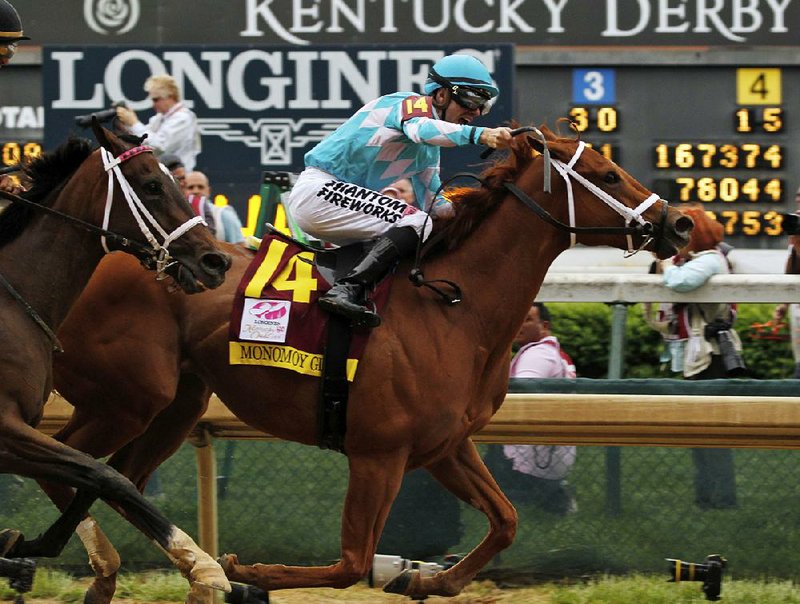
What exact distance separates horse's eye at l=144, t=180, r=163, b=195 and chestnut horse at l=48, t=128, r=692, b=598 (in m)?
0.55

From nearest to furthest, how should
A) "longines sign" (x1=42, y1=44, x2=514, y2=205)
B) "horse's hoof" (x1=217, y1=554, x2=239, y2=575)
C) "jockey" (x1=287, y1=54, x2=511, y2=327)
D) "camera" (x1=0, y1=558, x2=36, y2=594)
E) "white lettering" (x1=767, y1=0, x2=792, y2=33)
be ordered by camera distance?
"camera" (x1=0, y1=558, x2=36, y2=594), "jockey" (x1=287, y1=54, x2=511, y2=327), "horse's hoof" (x1=217, y1=554, x2=239, y2=575), "longines sign" (x1=42, y1=44, x2=514, y2=205), "white lettering" (x1=767, y1=0, x2=792, y2=33)

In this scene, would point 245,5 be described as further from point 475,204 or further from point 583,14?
point 475,204

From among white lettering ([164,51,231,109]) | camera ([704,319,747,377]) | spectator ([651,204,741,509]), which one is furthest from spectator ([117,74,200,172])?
camera ([704,319,747,377])

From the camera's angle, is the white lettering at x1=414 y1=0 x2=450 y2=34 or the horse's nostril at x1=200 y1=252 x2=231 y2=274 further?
the white lettering at x1=414 y1=0 x2=450 y2=34

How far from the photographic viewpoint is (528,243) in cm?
525

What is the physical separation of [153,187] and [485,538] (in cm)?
177

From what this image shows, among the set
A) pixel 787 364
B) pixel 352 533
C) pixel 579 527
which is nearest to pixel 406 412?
pixel 352 533

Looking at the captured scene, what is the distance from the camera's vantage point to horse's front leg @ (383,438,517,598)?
5449 mm

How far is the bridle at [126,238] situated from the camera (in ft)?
15.7

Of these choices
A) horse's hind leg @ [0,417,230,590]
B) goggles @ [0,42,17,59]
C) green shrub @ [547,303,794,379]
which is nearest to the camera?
horse's hind leg @ [0,417,230,590]

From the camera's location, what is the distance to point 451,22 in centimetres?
1189

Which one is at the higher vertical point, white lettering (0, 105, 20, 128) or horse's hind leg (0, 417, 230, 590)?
white lettering (0, 105, 20, 128)

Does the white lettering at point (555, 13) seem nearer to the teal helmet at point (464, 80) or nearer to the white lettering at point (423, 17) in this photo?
the white lettering at point (423, 17)

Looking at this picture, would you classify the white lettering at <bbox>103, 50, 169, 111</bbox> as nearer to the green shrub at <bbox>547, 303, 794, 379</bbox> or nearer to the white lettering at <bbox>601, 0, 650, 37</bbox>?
the green shrub at <bbox>547, 303, 794, 379</bbox>
